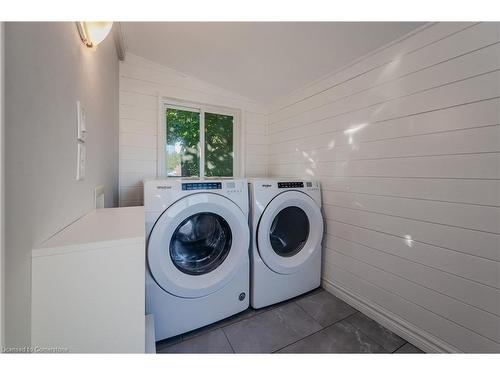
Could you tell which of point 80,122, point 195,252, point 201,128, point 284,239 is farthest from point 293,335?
point 201,128

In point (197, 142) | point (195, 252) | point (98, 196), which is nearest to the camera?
point (98, 196)

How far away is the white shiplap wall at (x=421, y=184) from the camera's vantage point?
0.95m

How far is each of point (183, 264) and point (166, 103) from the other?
1627mm

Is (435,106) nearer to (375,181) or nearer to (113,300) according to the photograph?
(375,181)

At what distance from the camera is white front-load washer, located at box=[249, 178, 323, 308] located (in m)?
1.46

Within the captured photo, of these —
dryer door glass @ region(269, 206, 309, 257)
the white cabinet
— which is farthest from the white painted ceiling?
the white cabinet

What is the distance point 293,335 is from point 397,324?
0.67m

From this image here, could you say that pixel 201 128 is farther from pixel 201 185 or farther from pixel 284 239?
pixel 284 239

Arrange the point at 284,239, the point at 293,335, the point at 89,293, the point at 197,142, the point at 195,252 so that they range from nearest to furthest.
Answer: the point at 89,293 → the point at 293,335 → the point at 195,252 → the point at 284,239 → the point at 197,142

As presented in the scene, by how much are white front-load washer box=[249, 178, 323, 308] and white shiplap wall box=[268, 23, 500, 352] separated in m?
0.17

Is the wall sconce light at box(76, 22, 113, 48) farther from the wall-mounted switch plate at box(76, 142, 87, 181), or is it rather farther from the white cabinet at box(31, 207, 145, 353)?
the white cabinet at box(31, 207, 145, 353)

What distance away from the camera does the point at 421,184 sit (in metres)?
1.16

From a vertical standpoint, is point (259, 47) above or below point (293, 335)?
above
